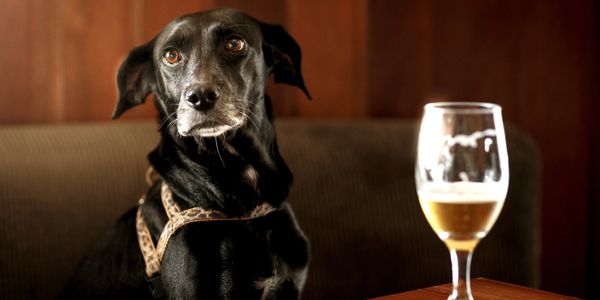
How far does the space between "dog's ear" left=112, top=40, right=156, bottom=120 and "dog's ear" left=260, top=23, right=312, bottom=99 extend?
175 mm

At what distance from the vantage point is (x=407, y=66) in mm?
2328

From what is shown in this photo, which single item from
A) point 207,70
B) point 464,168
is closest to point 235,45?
point 207,70

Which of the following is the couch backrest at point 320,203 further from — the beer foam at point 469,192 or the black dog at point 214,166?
the beer foam at point 469,192

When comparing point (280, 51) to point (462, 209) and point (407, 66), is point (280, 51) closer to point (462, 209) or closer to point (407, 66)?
point (462, 209)

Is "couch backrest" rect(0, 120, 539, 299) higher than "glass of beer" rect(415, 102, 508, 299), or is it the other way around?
"glass of beer" rect(415, 102, 508, 299)

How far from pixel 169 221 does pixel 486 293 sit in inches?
17.4

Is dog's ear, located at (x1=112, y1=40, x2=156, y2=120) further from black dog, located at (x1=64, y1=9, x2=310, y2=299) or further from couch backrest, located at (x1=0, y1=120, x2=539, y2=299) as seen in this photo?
couch backrest, located at (x1=0, y1=120, x2=539, y2=299)

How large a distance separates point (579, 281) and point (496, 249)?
2.30 ft

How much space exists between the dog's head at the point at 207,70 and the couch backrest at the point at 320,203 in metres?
0.50

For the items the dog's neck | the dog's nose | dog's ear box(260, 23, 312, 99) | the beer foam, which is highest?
dog's ear box(260, 23, 312, 99)

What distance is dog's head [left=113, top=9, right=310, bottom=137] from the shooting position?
3.67 feet

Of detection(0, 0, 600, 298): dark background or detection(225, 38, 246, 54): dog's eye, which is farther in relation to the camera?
detection(0, 0, 600, 298): dark background

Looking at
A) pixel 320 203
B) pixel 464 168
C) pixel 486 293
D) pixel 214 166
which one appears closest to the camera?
pixel 464 168

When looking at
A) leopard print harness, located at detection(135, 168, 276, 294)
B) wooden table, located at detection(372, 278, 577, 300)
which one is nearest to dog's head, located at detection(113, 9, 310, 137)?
leopard print harness, located at detection(135, 168, 276, 294)
